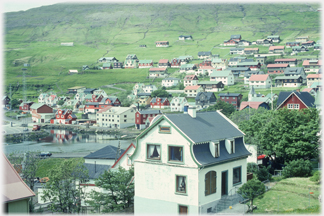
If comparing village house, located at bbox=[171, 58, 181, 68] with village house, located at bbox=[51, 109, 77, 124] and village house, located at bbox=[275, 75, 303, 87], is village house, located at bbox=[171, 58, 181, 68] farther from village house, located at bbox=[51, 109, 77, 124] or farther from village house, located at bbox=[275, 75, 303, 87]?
village house, located at bbox=[51, 109, 77, 124]

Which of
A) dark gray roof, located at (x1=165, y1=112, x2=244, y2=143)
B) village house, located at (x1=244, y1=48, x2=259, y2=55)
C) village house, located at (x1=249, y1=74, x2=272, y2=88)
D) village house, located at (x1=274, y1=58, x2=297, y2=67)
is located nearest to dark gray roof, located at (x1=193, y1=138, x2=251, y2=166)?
dark gray roof, located at (x1=165, y1=112, x2=244, y2=143)

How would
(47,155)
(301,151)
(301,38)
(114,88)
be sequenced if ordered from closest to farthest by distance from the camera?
(301,151) < (47,155) < (114,88) < (301,38)

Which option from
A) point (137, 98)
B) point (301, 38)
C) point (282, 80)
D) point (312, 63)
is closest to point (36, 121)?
point (137, 98)

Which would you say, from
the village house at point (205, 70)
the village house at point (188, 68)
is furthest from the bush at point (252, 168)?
the village house at point (188, 68)

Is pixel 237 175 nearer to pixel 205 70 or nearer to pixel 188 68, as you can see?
pixel 205 70

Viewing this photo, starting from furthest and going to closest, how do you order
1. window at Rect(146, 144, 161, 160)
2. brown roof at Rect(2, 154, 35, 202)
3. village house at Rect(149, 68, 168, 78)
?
village house at Rect(149, 68, 168, 78), window at Rect(146, 144, 161, 160), brown roof at Rect(2, 154, 35, 202)

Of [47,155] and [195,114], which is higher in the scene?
[195,114]

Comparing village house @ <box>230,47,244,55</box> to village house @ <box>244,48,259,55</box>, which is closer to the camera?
→ village house @ <box>244,48,259,55</box>

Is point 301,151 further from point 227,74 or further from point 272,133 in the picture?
point 227,74
